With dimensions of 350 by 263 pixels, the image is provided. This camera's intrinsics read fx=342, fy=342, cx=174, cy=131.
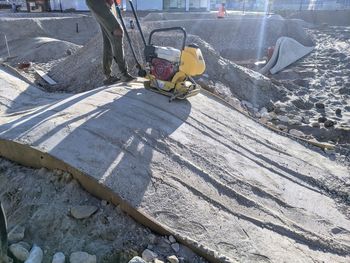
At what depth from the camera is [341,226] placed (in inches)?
144

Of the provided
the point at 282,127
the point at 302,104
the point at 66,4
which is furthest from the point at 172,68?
the point at 66,4

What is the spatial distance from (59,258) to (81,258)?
170mm

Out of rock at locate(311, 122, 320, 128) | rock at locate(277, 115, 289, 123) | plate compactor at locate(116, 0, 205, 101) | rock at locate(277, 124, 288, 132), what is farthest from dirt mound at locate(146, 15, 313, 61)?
plate compactor at locate(116, 0, 205, 101)

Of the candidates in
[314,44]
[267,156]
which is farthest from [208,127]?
[314,44]

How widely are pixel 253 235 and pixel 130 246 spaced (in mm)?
1150

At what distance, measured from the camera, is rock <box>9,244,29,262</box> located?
8.79 feet

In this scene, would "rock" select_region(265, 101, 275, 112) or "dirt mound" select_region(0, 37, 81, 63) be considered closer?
"rock" select_region(265, 101, 275, 112)

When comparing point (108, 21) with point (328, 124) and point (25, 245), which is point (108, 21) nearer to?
point (25, 245)

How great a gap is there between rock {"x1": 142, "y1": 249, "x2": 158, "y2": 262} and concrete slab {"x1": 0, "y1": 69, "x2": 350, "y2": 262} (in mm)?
246

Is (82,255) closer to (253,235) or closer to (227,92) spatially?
(253,235)

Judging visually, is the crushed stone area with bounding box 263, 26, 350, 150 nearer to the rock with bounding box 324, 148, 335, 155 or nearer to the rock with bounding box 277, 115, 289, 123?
the rock with bounding box 277, 115, 289, 123

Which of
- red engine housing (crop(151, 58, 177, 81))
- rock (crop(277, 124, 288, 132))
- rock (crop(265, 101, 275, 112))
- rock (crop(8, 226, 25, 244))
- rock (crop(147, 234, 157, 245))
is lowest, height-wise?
rock (crop(277, 124, 288, 132))

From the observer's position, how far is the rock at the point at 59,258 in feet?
8.64

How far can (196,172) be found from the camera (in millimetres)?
3705
